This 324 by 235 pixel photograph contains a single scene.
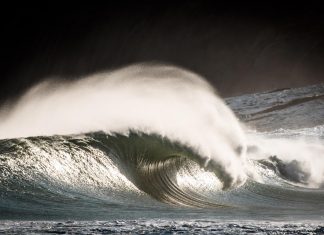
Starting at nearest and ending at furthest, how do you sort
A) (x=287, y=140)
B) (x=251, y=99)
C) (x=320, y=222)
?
(x=320, y=222), (x=287, y=140), (x=251, y=99)

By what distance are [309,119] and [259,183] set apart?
54493mm

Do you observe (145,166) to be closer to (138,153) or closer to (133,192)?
(138,153)

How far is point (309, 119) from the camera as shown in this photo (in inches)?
2717

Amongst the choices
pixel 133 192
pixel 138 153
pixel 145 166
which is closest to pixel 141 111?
pixel 138 153

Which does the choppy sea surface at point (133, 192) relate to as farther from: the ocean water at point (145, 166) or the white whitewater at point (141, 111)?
the white whitewater at point (141, 111)

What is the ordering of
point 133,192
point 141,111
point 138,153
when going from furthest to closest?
point 141,111, point 138,153, point 133,192

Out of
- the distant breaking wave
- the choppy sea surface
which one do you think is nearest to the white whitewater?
the distant breaking wave

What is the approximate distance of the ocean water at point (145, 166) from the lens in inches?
331

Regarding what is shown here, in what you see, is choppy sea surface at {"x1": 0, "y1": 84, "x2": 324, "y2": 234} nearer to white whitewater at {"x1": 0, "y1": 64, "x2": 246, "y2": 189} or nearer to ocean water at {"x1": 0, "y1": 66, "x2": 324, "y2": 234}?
ocean water at {"x1": 0, "y1": 66, "x2": 324, "y2": 234}

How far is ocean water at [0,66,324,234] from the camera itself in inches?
331

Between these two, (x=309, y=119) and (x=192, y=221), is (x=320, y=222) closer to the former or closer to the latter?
(x=192, y=221)

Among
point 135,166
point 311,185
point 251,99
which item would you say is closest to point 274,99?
point 251,99

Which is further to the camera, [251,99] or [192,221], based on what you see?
[251,99]

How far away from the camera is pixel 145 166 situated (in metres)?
14.6
